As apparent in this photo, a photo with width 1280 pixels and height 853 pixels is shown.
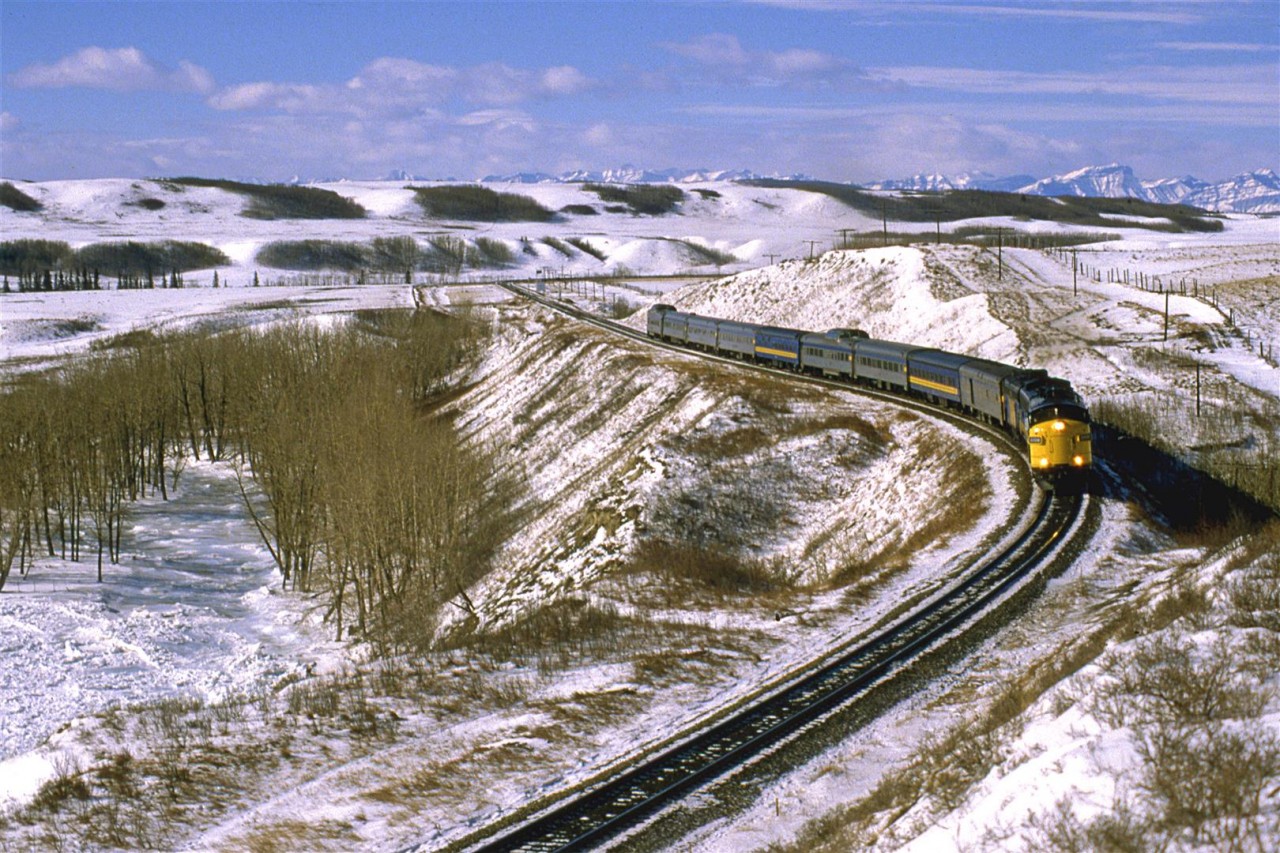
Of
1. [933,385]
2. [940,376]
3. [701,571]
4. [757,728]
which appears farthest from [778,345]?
[757,728]

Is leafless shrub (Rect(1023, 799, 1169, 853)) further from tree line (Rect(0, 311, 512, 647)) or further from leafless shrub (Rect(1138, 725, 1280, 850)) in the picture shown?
tree line (Rect(0, 311, 512, 647))

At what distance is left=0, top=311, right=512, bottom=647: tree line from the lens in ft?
167

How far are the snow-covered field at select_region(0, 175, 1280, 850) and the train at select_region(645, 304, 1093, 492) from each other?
188cm

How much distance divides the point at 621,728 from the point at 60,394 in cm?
5815

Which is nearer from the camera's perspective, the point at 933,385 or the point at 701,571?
the point at 701,571

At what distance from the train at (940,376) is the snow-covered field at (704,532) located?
188cm

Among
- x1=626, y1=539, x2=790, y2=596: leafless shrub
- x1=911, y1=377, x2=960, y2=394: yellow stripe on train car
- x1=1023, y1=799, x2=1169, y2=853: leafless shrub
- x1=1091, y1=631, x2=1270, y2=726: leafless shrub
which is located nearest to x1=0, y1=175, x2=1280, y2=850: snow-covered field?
x1=1023, y1=799, x2=1169, y2=853: leafless shrub

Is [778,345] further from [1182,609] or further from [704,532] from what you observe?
[1182,609]

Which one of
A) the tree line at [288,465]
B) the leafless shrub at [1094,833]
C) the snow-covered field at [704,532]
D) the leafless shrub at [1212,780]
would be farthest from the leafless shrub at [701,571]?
the leafless shrub at [1094,833]

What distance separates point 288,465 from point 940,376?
3312 cm

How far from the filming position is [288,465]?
58188 mm

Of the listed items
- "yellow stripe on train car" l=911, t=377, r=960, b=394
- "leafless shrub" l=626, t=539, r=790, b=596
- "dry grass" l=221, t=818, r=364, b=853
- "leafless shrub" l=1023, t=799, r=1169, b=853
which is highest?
"yellow stripe on train car" l=911, t=377, r=960, b=394

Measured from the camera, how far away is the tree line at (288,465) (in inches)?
2001

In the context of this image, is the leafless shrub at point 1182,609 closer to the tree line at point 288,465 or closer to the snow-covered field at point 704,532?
the snow-covered field at point 704,532
